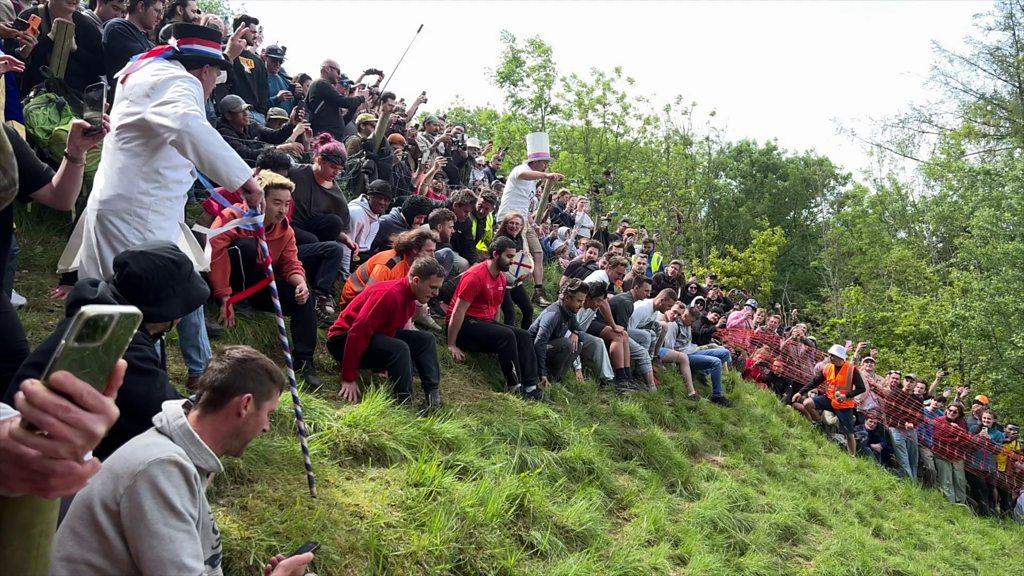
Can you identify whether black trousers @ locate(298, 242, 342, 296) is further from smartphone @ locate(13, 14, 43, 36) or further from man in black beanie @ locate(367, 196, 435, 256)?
smartphone @ locate(13, 14, 43, 36)

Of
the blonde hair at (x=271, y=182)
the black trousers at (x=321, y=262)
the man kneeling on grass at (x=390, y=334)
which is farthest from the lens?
the black trousers at (x=321, y=262)

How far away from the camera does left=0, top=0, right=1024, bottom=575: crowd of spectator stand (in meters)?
2.30

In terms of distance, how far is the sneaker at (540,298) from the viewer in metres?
11.4

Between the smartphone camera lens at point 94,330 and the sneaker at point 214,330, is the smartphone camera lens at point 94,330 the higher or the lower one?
the higher one

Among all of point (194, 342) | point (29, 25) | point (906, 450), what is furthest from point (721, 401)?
point (29, 25)

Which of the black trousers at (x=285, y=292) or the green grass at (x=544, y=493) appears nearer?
the green grass at (x=544, y=493)

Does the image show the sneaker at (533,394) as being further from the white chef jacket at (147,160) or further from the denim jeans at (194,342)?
the white chef jacket at (147,160)

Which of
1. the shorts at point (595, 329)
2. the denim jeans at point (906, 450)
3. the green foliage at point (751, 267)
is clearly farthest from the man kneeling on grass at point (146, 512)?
the green foliage at point (751, 267)

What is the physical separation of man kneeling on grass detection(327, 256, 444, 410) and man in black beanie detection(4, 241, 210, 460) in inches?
117

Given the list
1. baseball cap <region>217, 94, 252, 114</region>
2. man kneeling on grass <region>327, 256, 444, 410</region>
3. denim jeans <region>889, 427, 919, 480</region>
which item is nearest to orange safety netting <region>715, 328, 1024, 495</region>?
denim jeans <region>889, 427, 919, 480</region>

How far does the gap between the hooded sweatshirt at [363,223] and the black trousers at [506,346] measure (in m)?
1.40

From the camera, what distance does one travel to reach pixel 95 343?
3.67 feet

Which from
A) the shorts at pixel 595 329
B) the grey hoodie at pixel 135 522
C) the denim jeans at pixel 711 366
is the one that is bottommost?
the denim jeans at pixel 711 366

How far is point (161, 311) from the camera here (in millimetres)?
2971
